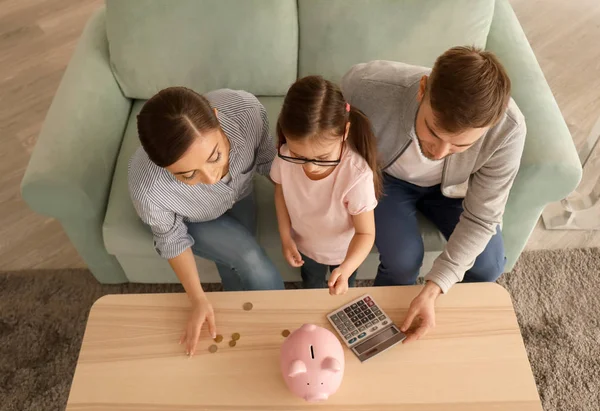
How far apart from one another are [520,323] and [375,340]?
73 cm

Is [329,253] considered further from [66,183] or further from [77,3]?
[77,3]

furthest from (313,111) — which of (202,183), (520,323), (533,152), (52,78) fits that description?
(52,78)

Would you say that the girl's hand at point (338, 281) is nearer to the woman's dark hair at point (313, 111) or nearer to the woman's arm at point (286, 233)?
the woman's arm at point (286, 233)

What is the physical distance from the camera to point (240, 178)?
124 centimetres

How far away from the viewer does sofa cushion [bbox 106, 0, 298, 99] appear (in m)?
1.44

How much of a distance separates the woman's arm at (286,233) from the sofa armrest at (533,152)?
57 centimetres

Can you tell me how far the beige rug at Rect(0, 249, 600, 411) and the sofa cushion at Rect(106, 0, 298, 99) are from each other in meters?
0.68

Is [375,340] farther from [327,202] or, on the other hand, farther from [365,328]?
[327,202]

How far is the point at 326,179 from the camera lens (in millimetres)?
1077

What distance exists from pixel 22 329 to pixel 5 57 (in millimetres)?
1508

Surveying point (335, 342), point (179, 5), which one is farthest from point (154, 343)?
point (179, 5)

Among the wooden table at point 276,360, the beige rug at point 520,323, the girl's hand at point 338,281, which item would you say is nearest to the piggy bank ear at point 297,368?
the wooden table at point 276,360

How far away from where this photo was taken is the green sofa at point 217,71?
1.32m

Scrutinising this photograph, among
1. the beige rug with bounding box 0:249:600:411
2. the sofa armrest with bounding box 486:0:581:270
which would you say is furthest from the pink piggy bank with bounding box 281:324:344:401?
the beige rug with bounding box 0:249:600:411
